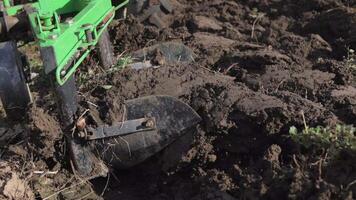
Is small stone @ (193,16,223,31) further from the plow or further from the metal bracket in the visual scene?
the metal bracket

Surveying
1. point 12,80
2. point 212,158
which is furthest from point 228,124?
point 12,80

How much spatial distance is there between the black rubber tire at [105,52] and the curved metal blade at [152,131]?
3.18 feet

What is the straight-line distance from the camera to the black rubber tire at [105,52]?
502cm

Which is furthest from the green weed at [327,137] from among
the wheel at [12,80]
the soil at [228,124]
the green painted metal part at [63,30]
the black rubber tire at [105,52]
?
the black rubber tire at [105,52]

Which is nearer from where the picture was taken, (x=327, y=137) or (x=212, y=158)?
(x=327, y=137)

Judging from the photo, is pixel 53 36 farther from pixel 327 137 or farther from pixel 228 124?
pixel 327 137

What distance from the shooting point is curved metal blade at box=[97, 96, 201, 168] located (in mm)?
4051

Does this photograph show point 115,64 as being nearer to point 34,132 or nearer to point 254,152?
point 34,132

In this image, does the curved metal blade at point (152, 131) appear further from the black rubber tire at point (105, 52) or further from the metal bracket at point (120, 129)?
the black rubber tire at point (105, 52)

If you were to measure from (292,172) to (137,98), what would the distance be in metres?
1.35

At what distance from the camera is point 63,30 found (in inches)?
148

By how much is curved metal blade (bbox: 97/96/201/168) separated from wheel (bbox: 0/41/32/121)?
26.9 inches

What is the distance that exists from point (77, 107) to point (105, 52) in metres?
1.09

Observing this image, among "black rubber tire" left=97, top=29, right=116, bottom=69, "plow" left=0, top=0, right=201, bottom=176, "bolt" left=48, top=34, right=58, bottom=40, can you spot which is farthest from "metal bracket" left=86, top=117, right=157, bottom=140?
"black rubber tire" left=97, top=29, right=116, bottom=69
